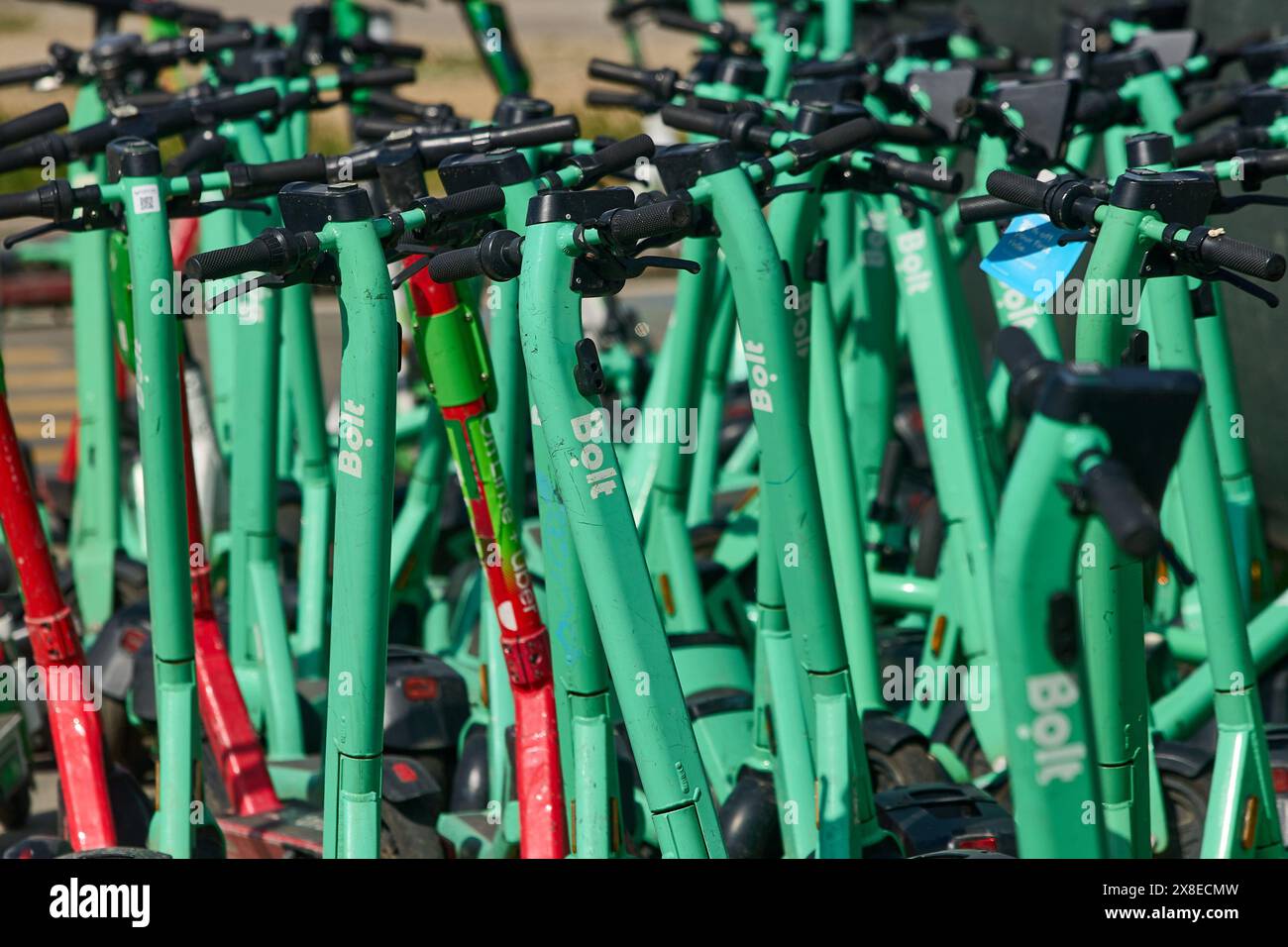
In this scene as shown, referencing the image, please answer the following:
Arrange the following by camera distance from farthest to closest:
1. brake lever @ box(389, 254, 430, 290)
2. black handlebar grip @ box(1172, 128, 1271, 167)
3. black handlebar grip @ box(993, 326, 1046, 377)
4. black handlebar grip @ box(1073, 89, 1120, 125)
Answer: black handlebar grip @ box(1073, 89, 1120, 125) → black handlebar grip @ box(1172, 128, 1271, 167) → brake lever @ box(389, 254, 430, 290) → black handlebar grip @ box(993, 326, 1046, 377)

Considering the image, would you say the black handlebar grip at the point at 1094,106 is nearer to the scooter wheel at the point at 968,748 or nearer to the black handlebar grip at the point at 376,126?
the scooter wheel at the point at 968,748

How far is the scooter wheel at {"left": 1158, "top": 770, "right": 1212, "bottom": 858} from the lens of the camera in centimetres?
389

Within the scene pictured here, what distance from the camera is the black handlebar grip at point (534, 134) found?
3807 mm

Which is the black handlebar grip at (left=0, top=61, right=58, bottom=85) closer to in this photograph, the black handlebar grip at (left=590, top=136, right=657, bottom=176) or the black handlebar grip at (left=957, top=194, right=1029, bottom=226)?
the black handlebar grip at (left=590, top=136, right=657, bottom=176)

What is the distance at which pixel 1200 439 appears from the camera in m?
3.26

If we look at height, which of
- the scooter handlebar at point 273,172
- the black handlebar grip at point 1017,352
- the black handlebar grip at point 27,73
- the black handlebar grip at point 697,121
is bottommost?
the black handlebar grip at point 1017,352

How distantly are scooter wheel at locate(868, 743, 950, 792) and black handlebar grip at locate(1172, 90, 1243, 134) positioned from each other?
1913mm

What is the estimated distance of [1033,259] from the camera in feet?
9.87

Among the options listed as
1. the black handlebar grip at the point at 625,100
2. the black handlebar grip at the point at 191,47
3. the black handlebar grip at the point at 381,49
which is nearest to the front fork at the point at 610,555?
the black handlebar grip at the point at 625,100

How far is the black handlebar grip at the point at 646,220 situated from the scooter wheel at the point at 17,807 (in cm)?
267

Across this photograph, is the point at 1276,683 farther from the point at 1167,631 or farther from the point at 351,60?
the point at 351,60

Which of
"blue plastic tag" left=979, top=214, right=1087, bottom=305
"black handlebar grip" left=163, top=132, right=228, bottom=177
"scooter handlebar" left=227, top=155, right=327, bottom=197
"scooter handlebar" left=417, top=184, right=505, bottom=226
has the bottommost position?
"blue plastic tag" left=979, top=214, right=1087, bottom=305

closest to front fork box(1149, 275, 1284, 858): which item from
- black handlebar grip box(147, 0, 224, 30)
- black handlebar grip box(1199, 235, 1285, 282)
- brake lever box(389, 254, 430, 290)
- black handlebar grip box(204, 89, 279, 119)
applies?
black handlebar grip box(1199, 235, 1285, 282)

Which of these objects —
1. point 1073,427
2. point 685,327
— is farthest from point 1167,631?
point 1073,427
